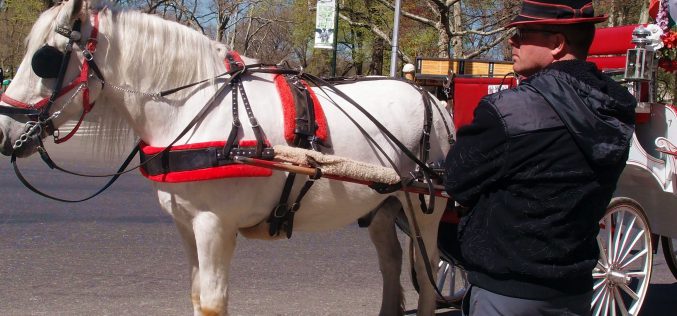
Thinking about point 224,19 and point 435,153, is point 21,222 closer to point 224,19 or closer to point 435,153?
point 435,153

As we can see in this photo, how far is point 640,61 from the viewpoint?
16.1 feet

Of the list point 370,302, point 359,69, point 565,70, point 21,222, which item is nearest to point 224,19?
point 359,69

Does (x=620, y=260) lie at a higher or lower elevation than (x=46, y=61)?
lower

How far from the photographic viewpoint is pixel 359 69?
34.9 m

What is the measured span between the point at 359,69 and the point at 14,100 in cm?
3176

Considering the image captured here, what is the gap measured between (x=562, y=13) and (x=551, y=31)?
2.5 inches

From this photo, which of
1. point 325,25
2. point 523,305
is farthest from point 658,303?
point 325,25

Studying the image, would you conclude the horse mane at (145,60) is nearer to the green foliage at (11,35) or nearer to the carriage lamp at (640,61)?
the carriage lamp at (640,61)

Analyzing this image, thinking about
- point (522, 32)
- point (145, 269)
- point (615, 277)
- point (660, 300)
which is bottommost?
point (660, 300)

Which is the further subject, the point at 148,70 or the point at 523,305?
the point at 148,70

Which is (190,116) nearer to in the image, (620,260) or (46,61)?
(46,61)

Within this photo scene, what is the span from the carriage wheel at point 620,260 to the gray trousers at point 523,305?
2.60 meters

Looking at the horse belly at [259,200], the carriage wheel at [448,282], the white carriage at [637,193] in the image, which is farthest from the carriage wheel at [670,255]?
the horse belly at [259,200]

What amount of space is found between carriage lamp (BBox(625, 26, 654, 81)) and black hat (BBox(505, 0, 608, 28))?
2.89 metres
